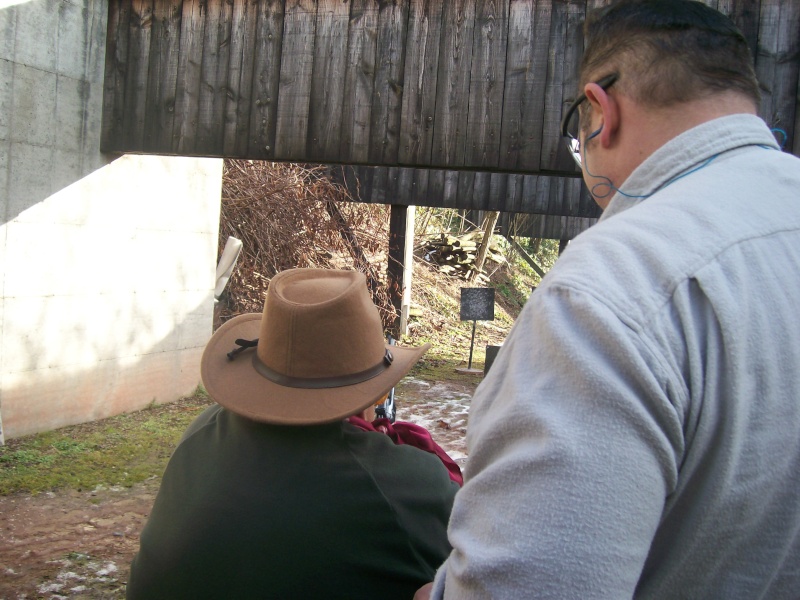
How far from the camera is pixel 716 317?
82 cm

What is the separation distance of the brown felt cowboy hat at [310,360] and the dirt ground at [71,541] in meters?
2.20

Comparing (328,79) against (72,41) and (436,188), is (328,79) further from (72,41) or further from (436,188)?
(436,188)

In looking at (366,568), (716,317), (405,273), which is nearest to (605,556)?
(716,317)

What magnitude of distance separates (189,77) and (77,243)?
1.62 metres

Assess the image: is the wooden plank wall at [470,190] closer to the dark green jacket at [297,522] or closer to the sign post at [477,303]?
the sign post at [477,303]

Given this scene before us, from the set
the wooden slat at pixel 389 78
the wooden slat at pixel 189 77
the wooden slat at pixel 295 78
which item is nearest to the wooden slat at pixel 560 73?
the wooden slat at pixel 389 78

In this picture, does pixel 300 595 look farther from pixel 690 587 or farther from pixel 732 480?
pixel 732 480

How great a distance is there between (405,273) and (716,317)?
1284cm

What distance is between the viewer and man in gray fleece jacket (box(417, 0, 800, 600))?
775mm

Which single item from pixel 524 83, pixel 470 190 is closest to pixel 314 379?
pixel 524 83

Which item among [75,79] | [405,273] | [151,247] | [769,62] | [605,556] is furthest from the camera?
[405,273]

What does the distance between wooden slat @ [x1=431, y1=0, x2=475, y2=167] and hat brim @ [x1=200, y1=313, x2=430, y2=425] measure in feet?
10.5

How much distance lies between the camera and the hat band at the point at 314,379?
190 centimetres

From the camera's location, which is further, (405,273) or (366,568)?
(405,273)
